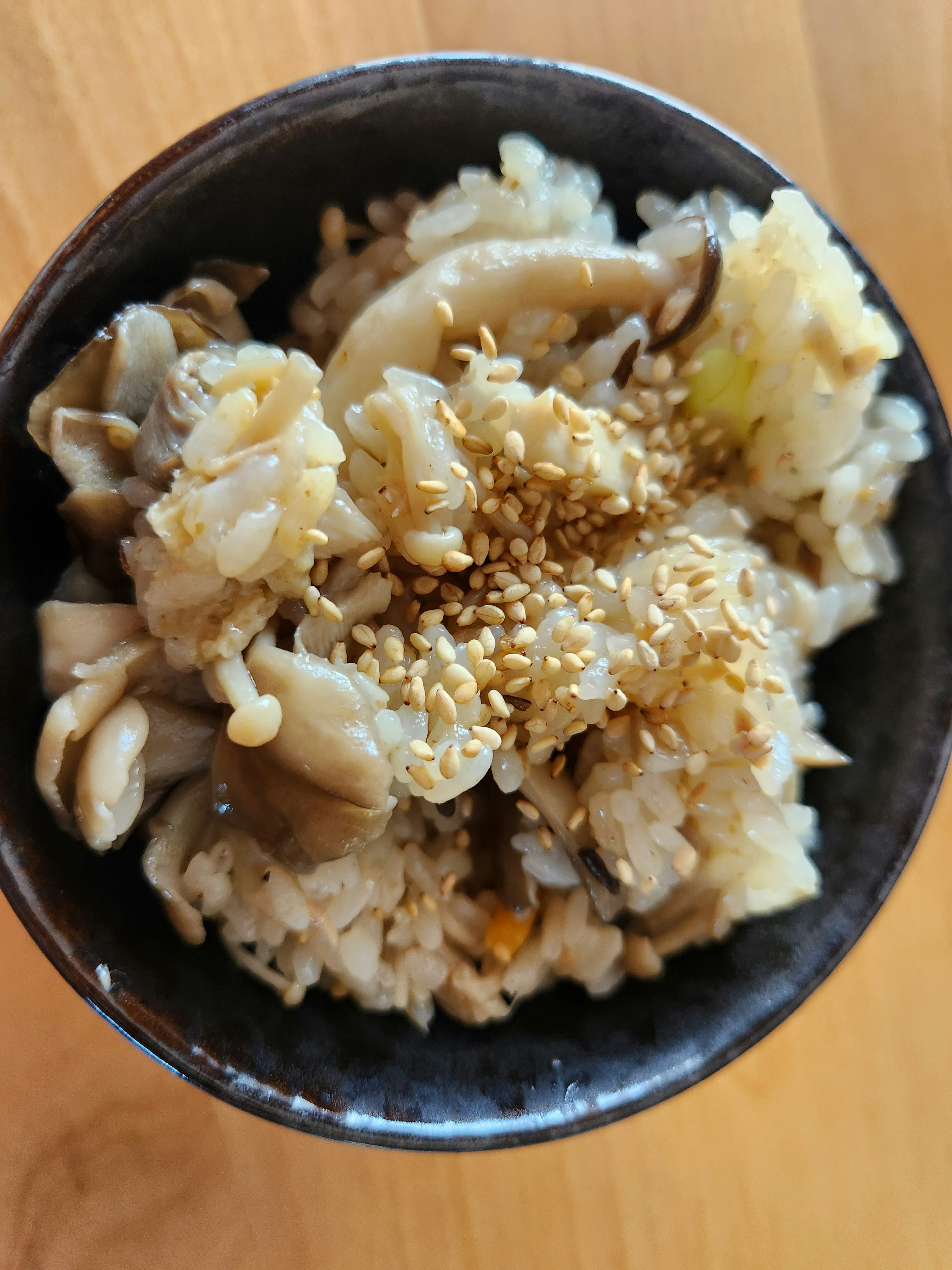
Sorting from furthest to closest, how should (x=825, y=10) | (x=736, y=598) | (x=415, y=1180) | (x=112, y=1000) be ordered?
1. (x=825, y=10)
2. (x=415, y=1180)
3. (x=736, y=598)
4. (x=112, y=1000)

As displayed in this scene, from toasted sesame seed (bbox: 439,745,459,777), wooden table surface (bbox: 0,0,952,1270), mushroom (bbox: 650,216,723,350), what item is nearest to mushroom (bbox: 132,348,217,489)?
toasted sesame seed (bbox: 439,745,459,777)

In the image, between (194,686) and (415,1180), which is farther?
(415,1180)

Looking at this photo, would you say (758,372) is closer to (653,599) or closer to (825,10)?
(653,599)

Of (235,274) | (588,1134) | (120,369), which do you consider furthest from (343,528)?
(588,1134)

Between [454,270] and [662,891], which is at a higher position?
[454,270]

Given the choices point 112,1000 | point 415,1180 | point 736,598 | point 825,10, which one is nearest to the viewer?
point 112,1000

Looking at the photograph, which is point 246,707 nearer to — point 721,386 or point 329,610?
point 329,610

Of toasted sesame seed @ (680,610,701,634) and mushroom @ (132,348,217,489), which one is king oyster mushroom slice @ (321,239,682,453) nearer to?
mushroom @ (132,348,217,489)

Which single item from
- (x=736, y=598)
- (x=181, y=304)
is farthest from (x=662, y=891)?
(x=181, y=304)

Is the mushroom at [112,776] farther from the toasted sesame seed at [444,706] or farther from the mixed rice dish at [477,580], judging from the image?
the toasted sesame seed at [444,706]
